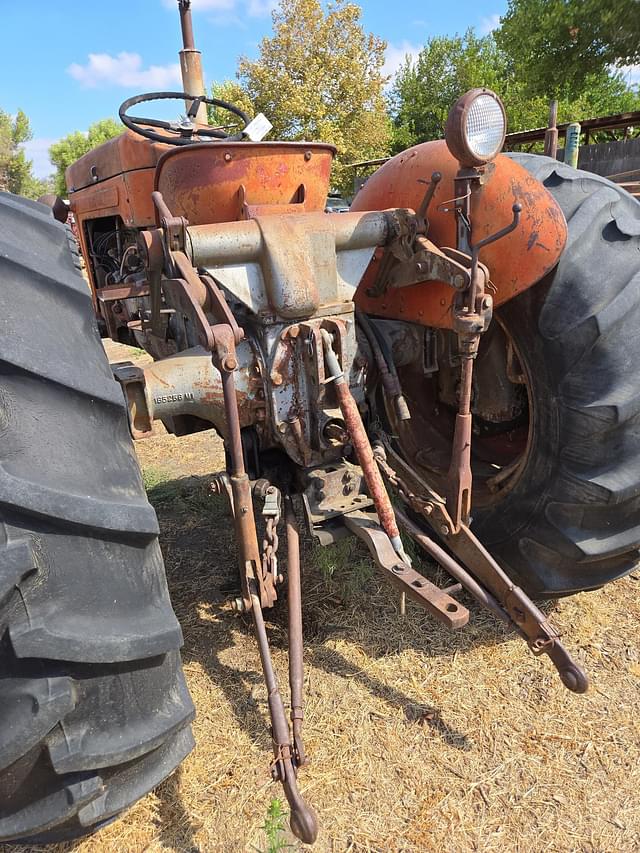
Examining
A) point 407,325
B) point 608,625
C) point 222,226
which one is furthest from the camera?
point 608,625

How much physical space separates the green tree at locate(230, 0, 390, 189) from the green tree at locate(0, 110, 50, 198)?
27.5 meters

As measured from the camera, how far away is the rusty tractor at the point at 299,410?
114 cm

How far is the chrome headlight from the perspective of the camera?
154 centimetres

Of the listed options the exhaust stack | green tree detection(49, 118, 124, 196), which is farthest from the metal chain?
green tree detection(49, 118, 124, 196)

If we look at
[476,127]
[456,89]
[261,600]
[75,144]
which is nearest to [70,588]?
[261,600]

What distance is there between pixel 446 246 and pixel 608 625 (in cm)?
153

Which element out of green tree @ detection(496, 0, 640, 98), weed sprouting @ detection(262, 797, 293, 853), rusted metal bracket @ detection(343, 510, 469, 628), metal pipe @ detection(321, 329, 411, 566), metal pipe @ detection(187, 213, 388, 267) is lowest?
weed sprouting @ detection(262, 797, 293, 853)

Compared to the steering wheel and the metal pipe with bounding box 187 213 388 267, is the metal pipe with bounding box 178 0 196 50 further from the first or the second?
the metal pipe with bounding box 187 213 388 267

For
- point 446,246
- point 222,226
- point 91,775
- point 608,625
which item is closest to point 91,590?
point 91,775

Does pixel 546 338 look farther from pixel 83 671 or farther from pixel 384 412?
pixel 83 671

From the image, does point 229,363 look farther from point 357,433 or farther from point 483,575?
point 483,575

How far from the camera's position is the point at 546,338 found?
1846 millimetres

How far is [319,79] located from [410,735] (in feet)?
67.5

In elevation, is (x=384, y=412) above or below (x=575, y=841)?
above
